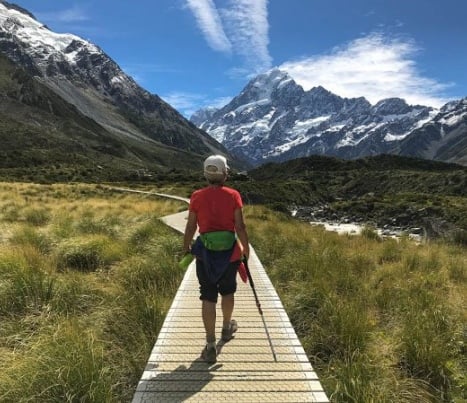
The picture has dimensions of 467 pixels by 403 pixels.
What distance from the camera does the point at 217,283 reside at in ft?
21.1

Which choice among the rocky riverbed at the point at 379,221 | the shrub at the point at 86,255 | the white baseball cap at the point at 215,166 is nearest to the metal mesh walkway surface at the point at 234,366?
the white baseball cap at the point at 215,166

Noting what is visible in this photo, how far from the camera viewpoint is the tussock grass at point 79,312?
16.6 ft

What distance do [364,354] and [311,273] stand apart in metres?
4.40

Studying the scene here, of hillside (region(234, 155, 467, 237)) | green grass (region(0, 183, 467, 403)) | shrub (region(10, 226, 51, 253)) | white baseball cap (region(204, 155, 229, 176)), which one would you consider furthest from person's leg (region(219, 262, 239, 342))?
hillside (region(234, 155, 467, 237))

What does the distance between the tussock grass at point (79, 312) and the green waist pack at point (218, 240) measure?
66.5 inches

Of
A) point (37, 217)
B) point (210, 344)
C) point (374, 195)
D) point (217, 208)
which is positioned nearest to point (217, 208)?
point (217, 208)

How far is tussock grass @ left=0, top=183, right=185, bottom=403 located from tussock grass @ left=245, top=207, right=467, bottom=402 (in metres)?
2.41

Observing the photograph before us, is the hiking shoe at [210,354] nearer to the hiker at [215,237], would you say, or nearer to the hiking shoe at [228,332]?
the hiker at [215,237]

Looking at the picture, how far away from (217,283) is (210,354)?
2.91 feet

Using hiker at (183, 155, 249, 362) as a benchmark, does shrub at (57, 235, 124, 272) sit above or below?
below

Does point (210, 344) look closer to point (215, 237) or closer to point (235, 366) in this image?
point (235, 366)

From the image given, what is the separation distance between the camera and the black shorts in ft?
21.0

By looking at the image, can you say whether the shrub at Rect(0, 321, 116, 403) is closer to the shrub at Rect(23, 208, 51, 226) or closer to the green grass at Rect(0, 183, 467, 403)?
the green grass at Rect(0, 183, 467, 403)

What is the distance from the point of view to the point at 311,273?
10.4 metres
